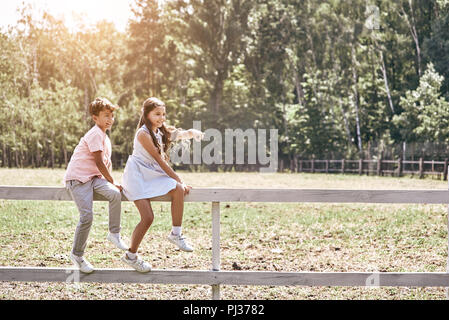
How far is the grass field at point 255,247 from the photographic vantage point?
5.68m

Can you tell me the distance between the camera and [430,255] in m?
7.34

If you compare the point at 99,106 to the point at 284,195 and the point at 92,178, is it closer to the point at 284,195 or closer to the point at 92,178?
the point at 92,178

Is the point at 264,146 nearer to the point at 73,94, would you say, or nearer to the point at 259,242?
the point at 73,94

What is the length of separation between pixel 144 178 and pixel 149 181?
51 mm

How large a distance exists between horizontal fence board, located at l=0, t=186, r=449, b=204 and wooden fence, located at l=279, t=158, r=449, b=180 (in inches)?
928

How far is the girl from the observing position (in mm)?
4387

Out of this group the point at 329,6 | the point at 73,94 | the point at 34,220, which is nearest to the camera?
the point at 34,220

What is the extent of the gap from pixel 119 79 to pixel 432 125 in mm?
27379

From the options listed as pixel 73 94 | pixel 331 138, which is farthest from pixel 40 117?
pixel 331 138

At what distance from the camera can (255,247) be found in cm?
789

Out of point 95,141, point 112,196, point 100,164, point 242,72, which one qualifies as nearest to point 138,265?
point 112,196

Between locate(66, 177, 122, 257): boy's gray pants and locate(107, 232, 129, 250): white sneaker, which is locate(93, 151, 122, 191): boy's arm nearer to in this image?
locate(66, 177, 122, 257): boy's gray pants
